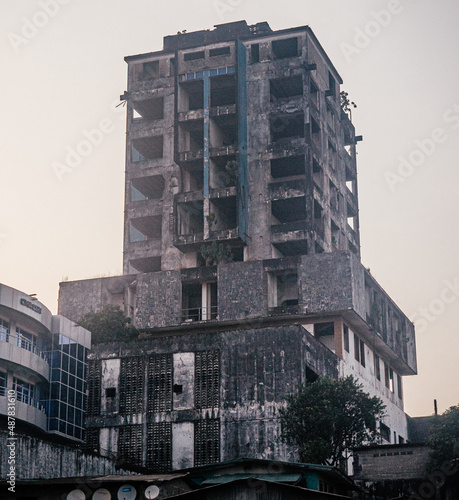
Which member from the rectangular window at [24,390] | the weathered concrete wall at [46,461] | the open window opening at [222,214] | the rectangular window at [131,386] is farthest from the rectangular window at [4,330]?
the open window opening at [222,214]

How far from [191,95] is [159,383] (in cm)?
3582

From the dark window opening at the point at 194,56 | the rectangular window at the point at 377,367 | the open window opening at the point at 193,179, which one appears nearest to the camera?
the rectangular window at the point at 377,367

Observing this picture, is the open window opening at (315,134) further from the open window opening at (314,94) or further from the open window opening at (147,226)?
the open window opening at (147,226)

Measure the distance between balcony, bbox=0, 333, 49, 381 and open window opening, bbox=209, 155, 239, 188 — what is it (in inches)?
1289

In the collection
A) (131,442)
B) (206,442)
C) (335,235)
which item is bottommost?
(206,442)

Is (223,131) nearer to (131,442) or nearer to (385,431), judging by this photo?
(385,431)

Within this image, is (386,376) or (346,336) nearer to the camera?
(346,336)

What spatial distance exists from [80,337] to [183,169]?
3015cm

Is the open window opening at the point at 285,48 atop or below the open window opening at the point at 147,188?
atop

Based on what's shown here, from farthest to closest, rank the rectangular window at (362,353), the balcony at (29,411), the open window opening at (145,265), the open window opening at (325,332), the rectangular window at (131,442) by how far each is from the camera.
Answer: the open window opening at (145,265)
the rectangular window at (362,353)
the open window opening at (325,332)
the rectangular window at (131,442)
the balcony at (29,411)

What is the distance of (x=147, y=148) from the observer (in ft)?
325

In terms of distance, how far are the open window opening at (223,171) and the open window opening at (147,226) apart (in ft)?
22.5

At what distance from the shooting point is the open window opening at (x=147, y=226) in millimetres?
95812

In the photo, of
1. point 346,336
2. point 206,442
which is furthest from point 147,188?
point 206,442
